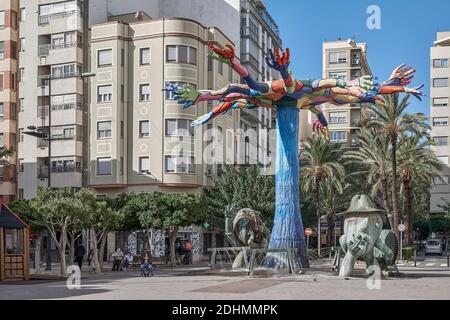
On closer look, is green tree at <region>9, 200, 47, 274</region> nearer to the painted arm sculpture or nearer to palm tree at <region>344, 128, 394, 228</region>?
the painted arm sculpture

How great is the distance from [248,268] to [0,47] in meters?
37.3

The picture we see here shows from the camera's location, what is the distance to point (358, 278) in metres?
29.2

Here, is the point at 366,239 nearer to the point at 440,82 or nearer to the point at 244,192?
the point at 244,192

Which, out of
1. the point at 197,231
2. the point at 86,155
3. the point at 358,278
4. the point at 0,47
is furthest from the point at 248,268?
the point at 0,47

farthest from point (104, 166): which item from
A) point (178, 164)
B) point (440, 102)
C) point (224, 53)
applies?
point (440, 102)

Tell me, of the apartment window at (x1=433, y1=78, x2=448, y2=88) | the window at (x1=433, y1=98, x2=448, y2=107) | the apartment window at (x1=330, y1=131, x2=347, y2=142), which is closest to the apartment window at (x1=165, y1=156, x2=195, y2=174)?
the window at (x1=433, y1=98, x2=448, y2=107)

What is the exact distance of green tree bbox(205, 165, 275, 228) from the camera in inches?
2032

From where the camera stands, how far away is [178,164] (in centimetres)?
5403

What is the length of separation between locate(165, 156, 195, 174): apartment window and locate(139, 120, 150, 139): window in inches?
110

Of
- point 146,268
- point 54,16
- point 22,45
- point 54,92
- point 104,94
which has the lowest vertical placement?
point 146,268

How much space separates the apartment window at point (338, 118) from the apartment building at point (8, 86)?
5068 cm

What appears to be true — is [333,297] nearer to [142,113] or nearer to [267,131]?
[142,113]

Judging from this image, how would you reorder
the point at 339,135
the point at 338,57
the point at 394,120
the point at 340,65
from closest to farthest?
the point at 394,120, the point at 339,135, the point at 340,65, the point at 338,57

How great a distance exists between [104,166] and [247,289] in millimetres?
33535
